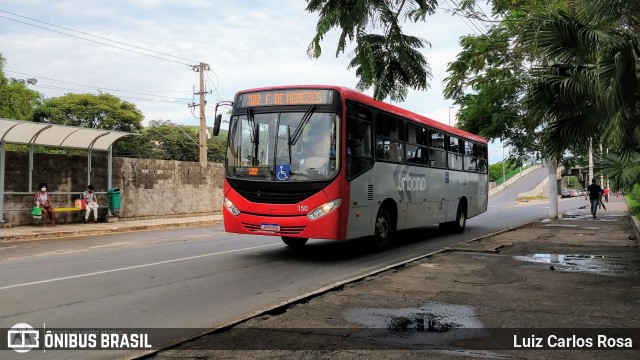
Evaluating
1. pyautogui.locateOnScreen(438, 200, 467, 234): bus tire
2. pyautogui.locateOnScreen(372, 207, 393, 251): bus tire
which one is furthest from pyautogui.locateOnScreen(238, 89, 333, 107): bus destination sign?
pyautogui.locateOnScreen(438, 200, 467, 234): bus tire

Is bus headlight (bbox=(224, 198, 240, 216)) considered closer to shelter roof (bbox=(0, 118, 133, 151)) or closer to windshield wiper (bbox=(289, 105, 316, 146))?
windshield wiper (bbox=(289, 105, 316, 146))

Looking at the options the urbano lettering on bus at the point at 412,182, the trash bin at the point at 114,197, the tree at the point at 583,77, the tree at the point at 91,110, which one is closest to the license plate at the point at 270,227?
the urbano lettering on bus at the point at 412,182

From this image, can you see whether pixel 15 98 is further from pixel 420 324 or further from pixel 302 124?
pixel 420 324

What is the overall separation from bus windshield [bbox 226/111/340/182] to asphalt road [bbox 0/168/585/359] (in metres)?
1.71

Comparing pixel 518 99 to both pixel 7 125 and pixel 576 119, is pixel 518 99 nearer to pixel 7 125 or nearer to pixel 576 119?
pixel 576 119

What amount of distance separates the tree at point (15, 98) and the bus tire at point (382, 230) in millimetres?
39887

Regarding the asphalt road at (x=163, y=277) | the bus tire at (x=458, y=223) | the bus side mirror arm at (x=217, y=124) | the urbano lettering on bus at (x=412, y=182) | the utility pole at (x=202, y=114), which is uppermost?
the utility pole at (x=202, y=114)

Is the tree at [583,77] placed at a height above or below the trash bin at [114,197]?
above

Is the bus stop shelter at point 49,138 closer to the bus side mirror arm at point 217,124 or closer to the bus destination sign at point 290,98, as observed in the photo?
the bus side mirror arm at point 217,124

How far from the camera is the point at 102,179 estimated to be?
59.8 ft

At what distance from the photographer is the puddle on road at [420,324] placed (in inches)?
175

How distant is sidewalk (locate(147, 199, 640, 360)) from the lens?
415cm

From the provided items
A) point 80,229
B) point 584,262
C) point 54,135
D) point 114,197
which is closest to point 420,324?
point 584,262

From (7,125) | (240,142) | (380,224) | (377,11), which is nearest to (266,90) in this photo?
(240,142)
